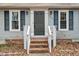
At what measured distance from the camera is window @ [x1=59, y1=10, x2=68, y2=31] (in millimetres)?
15117

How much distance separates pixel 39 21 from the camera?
15.0 m

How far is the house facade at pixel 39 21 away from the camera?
14.9 meters

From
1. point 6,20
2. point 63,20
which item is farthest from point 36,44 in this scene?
point 6,20

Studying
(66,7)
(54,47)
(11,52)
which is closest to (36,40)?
(54,47)

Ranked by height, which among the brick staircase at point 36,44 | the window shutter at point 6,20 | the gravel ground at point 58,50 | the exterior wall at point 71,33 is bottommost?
the gravel ground at point 58,50

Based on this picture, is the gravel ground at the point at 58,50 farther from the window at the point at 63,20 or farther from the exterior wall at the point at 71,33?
the window at the point at 63,20

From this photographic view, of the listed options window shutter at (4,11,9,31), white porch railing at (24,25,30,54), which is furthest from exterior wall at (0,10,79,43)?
white porch railing at (24,25,30,54)

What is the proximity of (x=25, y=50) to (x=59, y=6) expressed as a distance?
3680mm

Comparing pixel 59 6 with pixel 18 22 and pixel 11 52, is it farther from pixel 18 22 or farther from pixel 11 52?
pixel 11 52

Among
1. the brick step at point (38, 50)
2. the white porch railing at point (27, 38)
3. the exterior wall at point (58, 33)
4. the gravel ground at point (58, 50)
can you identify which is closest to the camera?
the gravel ground at point (58, 50)

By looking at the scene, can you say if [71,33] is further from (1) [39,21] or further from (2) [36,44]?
(2) [36,44]

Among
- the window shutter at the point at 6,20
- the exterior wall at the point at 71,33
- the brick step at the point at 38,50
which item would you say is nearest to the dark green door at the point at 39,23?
the exterior wall at the point at 71,33

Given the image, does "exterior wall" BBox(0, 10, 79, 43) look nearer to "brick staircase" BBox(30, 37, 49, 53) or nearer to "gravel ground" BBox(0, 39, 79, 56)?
"gravel ground" BBox(0, 39, 79, 56)

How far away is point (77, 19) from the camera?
15.1 meters
